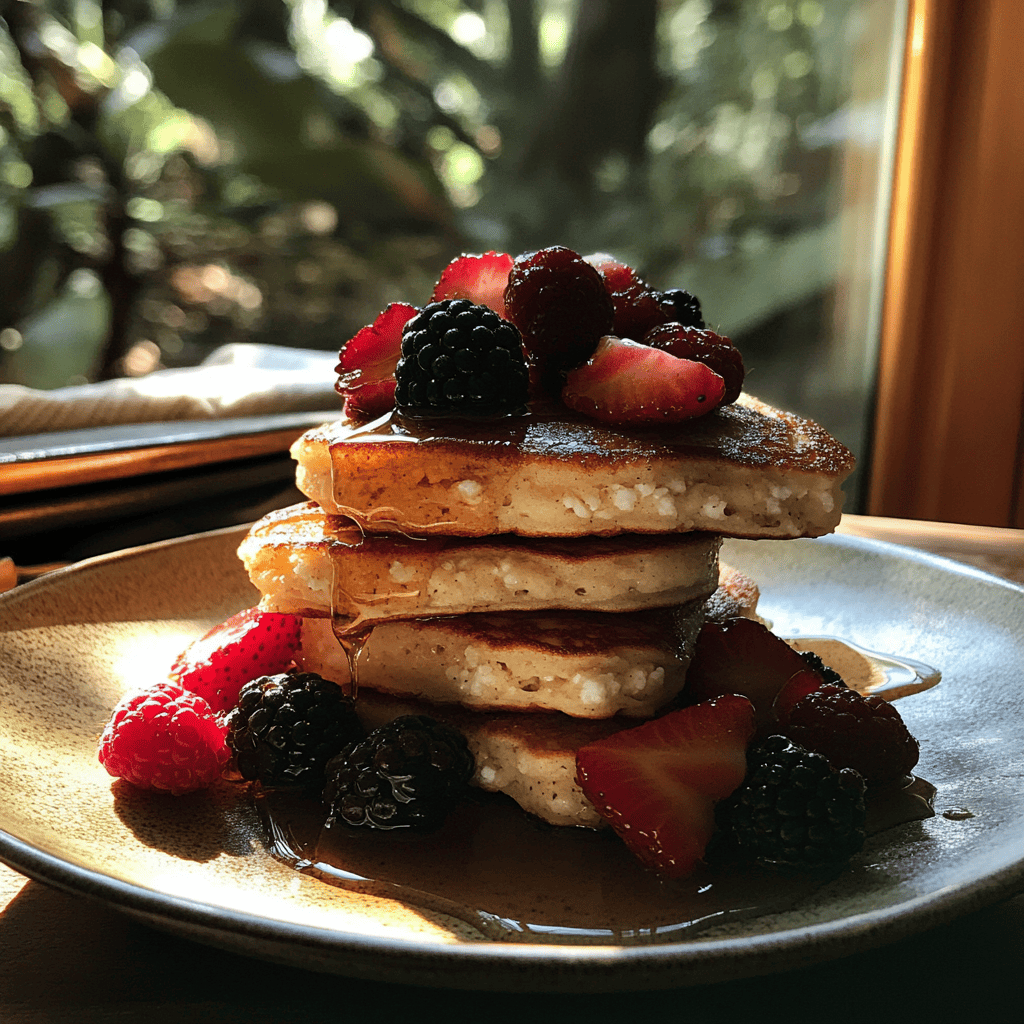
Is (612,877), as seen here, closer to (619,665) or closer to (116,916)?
(619,665)

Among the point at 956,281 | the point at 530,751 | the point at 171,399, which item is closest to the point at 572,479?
the point at 530,751

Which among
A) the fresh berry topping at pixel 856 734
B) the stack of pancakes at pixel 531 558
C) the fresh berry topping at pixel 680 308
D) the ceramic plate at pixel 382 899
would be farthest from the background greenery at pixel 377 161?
the fresh berry topping at pixel 856 734

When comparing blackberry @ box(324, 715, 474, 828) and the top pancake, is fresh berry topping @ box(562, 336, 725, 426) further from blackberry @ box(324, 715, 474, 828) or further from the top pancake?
blackberry @ box(324, 715, 474, 828)

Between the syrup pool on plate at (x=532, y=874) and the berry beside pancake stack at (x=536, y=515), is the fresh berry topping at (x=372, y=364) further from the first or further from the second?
the syrup pool on plate at (x=532, y=874)

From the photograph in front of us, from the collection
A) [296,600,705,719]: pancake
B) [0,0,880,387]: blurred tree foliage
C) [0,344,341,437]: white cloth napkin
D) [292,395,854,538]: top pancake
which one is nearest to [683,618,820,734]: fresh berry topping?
[296,600,705,719]: pancake

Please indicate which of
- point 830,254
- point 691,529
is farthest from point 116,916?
point 830,254
